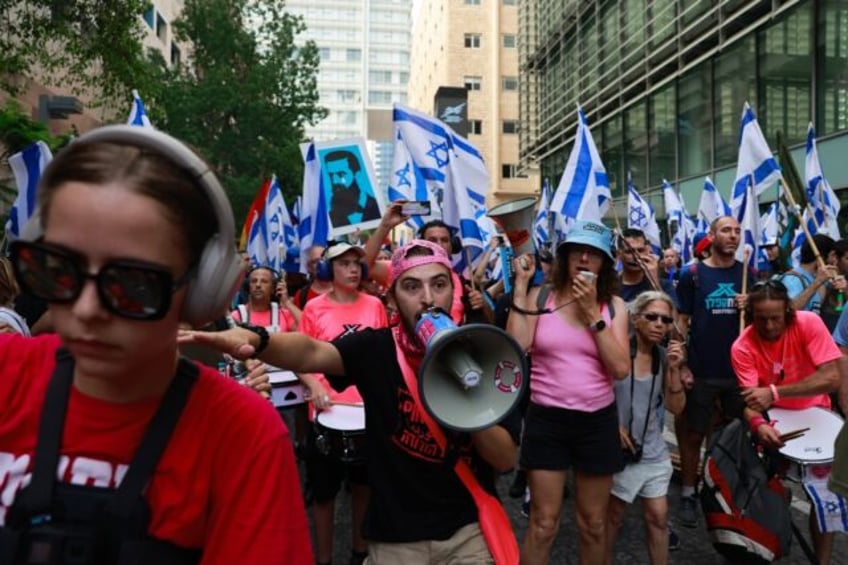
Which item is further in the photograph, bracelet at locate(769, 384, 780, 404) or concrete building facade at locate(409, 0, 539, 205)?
concrete building facade at locate(409, 0, 539, 205)

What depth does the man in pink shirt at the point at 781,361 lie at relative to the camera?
152 inches

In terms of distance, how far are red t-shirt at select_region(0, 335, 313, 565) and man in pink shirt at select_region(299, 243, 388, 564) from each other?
7.24 ft

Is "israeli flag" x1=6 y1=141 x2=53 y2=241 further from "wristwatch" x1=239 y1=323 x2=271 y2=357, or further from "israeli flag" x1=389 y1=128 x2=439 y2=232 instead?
"wristwatch" x1=239 y1=323 x2=271 y2=357

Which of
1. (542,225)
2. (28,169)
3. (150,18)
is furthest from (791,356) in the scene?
(150,18)

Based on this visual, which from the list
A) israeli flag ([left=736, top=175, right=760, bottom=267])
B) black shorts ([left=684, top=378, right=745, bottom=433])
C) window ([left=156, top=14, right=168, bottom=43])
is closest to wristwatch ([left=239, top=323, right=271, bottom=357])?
black shorts ([left=684, top=378, right=745, bottom=433])

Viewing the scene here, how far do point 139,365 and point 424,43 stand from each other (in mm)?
72468

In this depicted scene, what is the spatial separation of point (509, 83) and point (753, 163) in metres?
46.6

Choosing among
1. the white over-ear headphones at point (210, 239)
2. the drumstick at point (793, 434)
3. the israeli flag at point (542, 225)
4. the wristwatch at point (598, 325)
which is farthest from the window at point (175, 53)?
the white over-ear headphones at point (210, 239)

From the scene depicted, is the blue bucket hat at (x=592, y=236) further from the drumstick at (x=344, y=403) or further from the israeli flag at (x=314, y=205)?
the israeli flag at (x=314, y=205)

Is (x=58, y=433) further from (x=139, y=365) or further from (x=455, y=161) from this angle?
(x=455, y=161)

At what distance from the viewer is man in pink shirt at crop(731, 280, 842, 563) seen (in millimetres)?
3854

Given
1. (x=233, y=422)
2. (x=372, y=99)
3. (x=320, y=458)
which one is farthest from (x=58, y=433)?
(x=372, y=99)

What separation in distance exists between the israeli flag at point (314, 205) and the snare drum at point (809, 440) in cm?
378

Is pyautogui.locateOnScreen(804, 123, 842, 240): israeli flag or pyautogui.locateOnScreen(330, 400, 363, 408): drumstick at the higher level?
pyautogui.locateOnScreen(804, 123, 842, 240): israeli flag
